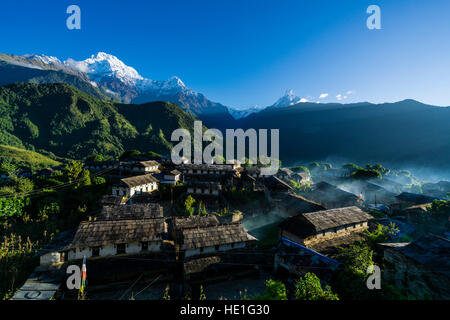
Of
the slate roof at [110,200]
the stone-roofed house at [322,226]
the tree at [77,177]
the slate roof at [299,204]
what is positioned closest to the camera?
the stone-roofed house at [322,226]

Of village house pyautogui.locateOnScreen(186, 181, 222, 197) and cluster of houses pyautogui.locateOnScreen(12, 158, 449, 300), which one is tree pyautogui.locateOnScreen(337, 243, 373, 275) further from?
village house pyautogui.locateOnScreen(186, 181, 222, 197)

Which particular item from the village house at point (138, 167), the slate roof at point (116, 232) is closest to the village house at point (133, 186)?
the village house at point (138, 167)

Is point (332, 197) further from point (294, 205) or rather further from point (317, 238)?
point (317, 238)

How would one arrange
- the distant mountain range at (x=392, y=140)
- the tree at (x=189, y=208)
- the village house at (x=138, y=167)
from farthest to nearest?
the distant mountain range at (x=392, y=140) → the village house at (x=138, y=167) → the tree at (x=189, y=208)

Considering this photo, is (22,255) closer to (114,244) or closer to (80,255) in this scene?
(80,255)

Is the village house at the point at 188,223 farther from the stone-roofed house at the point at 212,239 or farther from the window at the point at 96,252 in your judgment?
the window at the point at 96,252

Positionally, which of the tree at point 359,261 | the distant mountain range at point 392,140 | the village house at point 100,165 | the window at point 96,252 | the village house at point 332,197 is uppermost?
the distant mountain range at point 392,140

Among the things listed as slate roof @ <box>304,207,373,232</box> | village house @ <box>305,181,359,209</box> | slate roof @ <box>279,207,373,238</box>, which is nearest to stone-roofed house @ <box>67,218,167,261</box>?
slate roof @ <box>279,207,373,238</box>
